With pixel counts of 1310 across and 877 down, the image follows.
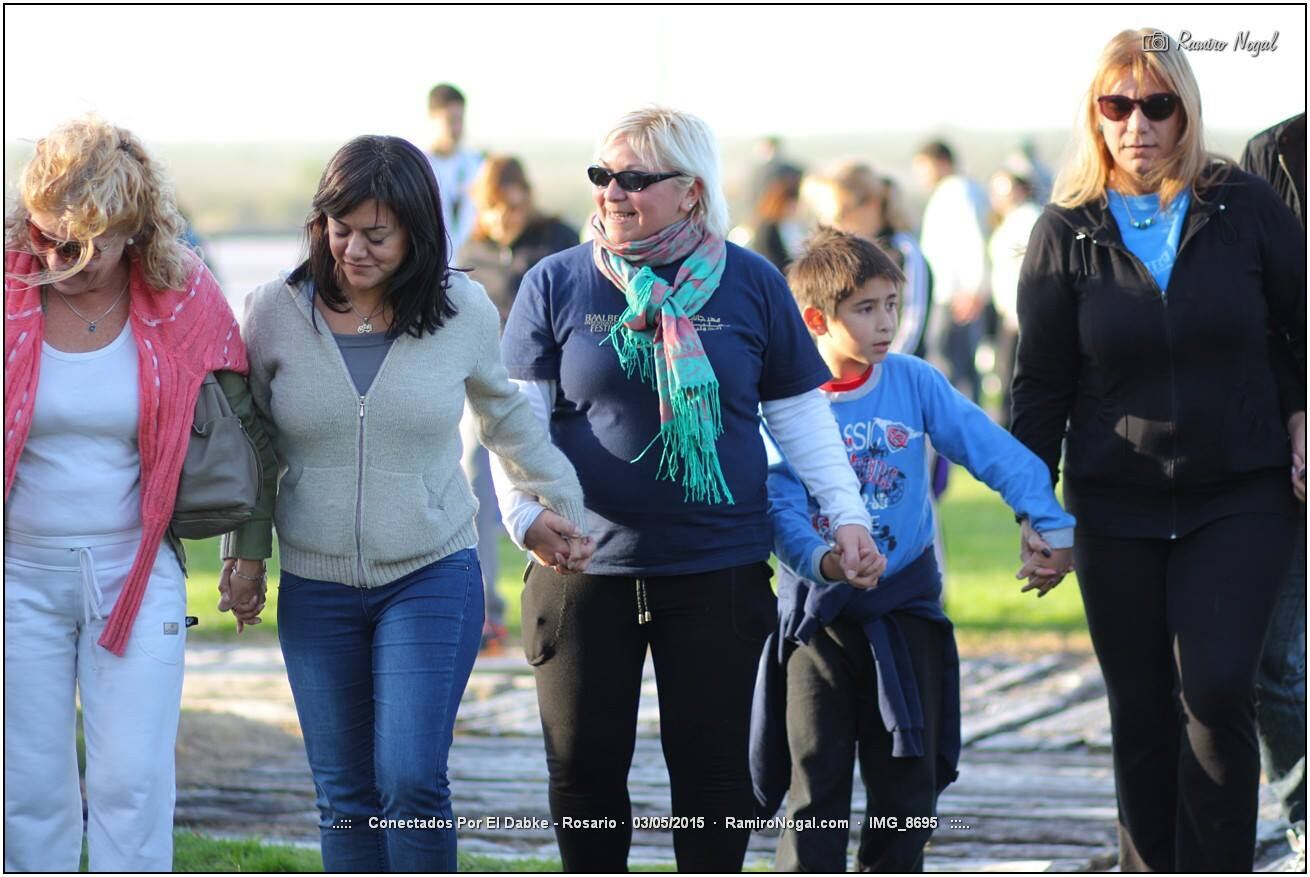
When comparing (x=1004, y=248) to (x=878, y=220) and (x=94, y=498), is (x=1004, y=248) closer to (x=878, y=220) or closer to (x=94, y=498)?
(x=878, y=220)

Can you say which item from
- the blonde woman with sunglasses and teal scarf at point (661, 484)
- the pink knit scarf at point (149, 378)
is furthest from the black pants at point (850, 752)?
the pink knit scarf at point (149, 378)

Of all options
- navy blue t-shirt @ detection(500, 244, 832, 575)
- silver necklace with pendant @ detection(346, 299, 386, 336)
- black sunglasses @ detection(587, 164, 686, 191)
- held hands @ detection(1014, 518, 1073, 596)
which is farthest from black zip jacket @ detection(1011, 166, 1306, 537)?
silver necklace with pendant @ detection(346, 299, 386, 336)

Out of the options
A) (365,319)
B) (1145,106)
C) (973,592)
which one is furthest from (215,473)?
(973,592)

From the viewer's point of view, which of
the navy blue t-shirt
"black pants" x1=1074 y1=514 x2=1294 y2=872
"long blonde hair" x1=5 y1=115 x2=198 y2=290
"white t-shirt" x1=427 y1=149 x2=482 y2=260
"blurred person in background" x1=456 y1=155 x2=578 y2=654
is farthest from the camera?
"white t-shirt" x1=427 y1=149 x2=482 y2=260

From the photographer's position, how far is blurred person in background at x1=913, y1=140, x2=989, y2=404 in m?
15.7

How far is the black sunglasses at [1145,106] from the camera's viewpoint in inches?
185

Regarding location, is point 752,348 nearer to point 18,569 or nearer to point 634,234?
point 634,234

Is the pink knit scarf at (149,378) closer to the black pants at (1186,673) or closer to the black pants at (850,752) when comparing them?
the black pants at (850,752)

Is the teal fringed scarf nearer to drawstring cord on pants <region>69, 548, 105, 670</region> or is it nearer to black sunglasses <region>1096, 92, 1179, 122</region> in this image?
black sunglasses <region>1096, 92, 1179, 122</region>

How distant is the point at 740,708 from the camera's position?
4.47m

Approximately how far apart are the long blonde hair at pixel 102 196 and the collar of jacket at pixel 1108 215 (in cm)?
234

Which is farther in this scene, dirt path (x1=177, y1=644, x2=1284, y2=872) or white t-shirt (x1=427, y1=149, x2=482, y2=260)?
white t-shirt (x1=427, y1=149, x2=482, y2=260)

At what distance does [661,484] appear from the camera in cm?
442

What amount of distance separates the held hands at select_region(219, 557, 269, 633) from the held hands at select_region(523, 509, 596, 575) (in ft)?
2.16
